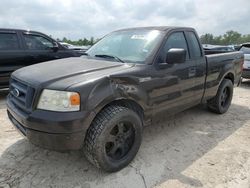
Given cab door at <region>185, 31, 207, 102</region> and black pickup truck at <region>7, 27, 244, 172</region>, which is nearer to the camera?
black pickup truck at <region>7, 27, 244, 172</region>

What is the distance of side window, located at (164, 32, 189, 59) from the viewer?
4.00 metres

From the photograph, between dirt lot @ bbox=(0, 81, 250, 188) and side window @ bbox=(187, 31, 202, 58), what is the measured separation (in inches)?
51.5

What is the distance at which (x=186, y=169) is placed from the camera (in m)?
3.38

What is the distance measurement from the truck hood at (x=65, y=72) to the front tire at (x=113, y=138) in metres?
0.46

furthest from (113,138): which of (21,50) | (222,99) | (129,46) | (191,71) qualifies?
(21,50)

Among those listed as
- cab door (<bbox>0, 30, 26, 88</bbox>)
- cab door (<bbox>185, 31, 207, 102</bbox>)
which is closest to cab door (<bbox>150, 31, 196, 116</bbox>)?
cab door (<bbox>185, 31, 207, 102</bbox>)

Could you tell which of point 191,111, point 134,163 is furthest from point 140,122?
point 191,111

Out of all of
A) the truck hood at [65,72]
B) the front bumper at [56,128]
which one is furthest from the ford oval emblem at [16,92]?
the front bumper at [56,128]

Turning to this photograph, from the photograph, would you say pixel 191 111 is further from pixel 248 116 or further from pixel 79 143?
pixel 79 143

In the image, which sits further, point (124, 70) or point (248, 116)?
point (248, 116)

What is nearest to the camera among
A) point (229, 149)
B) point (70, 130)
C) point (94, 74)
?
point (70, 130)

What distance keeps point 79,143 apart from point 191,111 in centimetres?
350

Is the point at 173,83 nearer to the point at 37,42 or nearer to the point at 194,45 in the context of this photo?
the point at 194,45

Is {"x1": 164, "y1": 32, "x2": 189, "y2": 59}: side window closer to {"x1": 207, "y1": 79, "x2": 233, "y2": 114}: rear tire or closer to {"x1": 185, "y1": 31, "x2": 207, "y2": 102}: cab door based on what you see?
{"x1": 185, "y1": 31, "x2": 207, "y2": 102}: cab door
